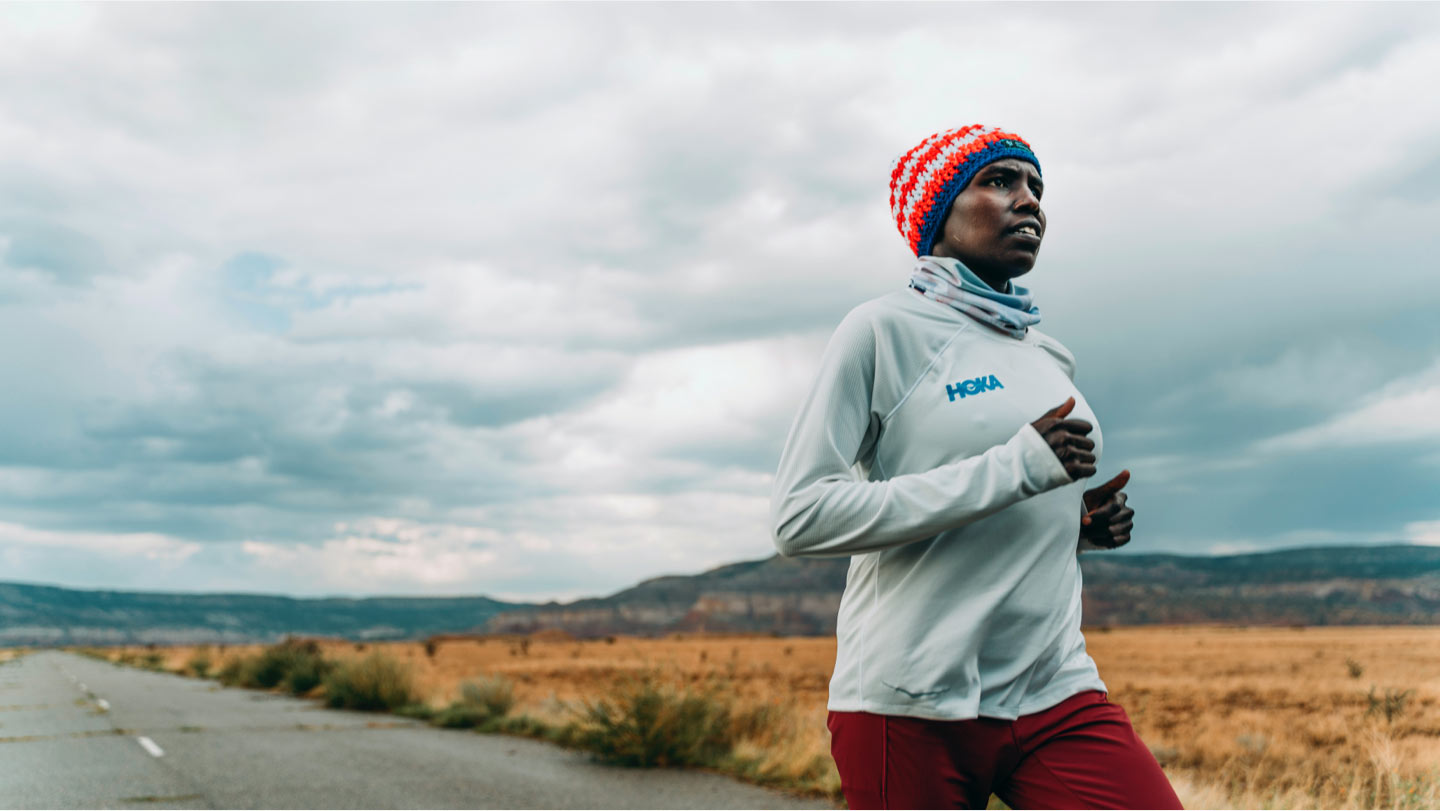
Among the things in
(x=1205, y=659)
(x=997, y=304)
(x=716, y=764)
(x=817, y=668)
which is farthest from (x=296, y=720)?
(x=1205, y=659)

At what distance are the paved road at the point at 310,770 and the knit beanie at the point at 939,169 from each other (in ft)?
23.0

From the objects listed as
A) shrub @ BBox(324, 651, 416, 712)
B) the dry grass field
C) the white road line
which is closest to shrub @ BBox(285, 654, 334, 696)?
the dry grass field

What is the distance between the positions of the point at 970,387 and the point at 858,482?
0.99 ft

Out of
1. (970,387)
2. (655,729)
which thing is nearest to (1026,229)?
(970,387)

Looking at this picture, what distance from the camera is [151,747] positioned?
531 inches

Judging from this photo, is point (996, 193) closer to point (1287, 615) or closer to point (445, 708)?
point (445, 708)

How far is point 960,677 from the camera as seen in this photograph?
1990 millimetres

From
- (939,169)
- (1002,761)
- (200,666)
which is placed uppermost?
(939,169)

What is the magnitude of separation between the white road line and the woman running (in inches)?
502

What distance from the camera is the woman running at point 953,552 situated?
76.6 inches

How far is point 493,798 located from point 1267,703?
20201mm

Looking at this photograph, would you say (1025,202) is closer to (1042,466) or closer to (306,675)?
(1042,466)

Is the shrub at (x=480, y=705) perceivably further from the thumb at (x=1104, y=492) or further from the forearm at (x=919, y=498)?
the forearm at (x=919, y=498)

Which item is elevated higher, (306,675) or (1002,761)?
(1002,761)
